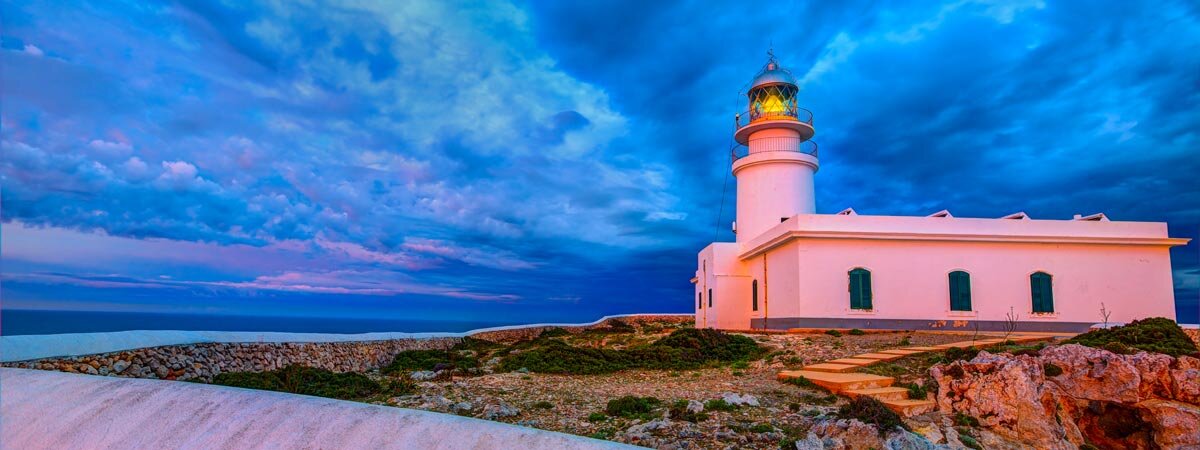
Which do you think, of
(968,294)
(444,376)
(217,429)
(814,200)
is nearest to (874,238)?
(968,294)

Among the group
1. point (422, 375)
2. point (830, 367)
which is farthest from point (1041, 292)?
point (422, 375)

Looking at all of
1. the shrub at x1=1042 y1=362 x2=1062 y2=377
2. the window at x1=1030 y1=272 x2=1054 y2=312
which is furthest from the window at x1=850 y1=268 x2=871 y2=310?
the shrub at x1=1042 y1=362 x2=1062 y2=377

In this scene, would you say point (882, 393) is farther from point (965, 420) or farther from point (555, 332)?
point (555, 332)

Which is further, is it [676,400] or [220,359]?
[220,359]

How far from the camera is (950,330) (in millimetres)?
17578

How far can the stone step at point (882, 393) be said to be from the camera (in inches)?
339

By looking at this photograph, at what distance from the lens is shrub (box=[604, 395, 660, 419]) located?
757cm

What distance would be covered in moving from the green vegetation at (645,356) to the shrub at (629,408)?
394 centimetres

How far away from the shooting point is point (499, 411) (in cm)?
775

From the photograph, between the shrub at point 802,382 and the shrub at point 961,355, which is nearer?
the shrub at point 802,382

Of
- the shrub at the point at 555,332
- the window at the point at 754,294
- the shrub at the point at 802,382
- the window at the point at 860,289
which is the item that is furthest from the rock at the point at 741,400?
the shrub at the point at 555,332

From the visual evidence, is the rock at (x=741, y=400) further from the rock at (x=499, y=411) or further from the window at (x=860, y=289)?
the window at (x=860, y=289)

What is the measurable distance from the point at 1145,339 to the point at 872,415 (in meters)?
7.91

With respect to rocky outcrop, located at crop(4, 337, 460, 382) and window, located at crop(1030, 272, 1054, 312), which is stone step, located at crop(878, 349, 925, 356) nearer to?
window, located at crop(1030, 272, 1054, 312)
